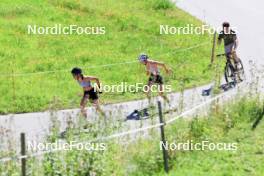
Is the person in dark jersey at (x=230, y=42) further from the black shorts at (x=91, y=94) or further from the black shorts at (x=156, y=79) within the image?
the black shorts at (x=91, y=94)

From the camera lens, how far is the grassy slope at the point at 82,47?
59.4 feet

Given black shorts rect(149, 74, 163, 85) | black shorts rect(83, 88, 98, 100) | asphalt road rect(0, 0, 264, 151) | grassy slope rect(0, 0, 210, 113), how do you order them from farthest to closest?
1. grassy slope rect(0, 0, 210, 113)
2. black shorts rect(149, 74, 163, 85)
3. asphalt road rect(0, 0, 264, 151)
4. black shorts rect(83, 88, 98, 100)

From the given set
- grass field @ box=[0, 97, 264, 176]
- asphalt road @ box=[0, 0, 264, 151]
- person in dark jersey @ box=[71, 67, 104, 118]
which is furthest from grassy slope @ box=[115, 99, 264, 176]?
person in dark jersey @ box=[71, 67, 104, 118]

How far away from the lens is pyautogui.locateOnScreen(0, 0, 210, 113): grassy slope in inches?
712

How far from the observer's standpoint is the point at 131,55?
22.2 m

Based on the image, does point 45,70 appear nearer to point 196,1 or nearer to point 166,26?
point 166,26

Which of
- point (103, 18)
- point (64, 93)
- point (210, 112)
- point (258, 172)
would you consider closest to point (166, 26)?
point (103, 18)
